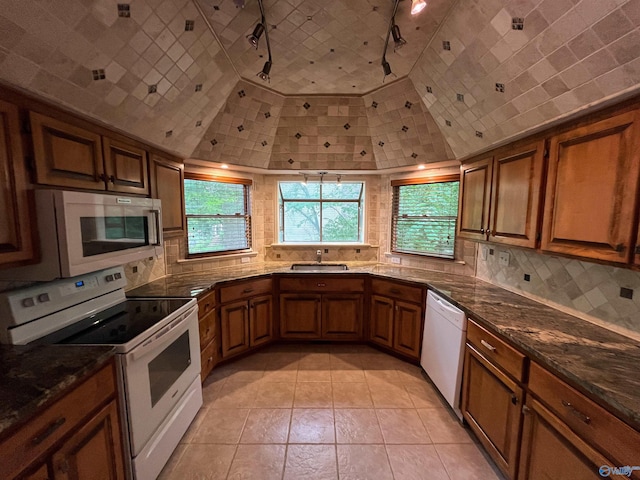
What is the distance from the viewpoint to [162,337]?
1.65 metres

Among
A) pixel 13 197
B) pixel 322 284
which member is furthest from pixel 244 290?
pixel 13 197

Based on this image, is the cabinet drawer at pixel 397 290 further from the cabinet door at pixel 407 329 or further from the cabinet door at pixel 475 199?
the cabinet door at pixel 475 199

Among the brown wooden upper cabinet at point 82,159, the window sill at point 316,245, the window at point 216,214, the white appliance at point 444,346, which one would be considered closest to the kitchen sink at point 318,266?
the window sill at point 316,245

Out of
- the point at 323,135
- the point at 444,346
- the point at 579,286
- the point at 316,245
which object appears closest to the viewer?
the point at 579,286

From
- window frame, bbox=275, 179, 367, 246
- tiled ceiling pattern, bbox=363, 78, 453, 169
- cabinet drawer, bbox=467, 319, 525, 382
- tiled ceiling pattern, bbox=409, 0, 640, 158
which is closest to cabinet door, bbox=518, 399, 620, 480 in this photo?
cabinet drawer, bbox=467, 319, 525, 382

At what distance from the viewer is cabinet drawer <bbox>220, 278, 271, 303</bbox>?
2.74 meters

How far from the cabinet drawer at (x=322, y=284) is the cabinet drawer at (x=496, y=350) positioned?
1.39 metres

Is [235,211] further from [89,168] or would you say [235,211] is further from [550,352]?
[550,352]

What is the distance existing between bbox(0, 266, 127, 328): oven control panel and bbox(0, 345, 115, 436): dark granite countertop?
157 millimetres

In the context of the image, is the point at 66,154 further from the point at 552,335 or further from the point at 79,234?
the point at 552,335

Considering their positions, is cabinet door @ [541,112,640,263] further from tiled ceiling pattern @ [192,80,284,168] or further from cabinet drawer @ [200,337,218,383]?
cabinet drawer @ [200,337,218,383]

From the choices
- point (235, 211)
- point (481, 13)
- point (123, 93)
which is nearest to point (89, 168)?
point (123, 93)

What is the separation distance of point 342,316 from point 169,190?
7.51 feet

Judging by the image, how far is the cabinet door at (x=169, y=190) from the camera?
2299 millimetres
